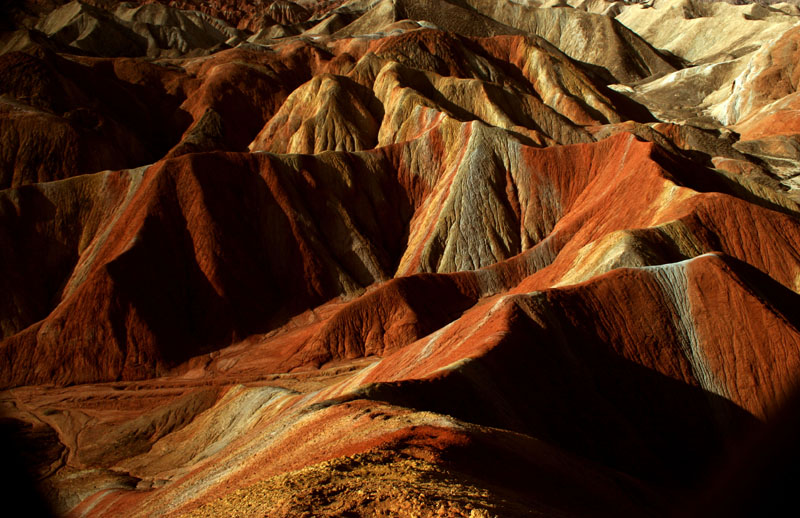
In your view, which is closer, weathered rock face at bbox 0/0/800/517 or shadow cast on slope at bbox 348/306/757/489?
weathered rock face at bbox 0/0/800/517

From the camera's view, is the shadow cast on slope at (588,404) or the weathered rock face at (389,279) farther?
the shadow cast on slope at (588,404)

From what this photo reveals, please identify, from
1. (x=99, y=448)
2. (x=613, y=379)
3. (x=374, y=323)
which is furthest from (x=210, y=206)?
(x=613, y=379)

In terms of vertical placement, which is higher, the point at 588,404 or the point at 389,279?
the point at 389,279

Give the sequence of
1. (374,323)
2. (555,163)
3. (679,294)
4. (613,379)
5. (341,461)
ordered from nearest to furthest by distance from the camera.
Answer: (341,461), (613,379), (679,294), (374,323), (555,163)

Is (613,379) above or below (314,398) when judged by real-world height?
below

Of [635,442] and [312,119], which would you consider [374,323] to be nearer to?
[635,442]

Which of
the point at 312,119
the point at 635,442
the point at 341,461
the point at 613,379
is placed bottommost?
the point at 635,442

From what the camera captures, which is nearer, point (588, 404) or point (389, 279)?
point (588, 404)

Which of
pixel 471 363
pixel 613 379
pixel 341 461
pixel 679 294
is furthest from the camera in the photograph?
pixel 679 294
